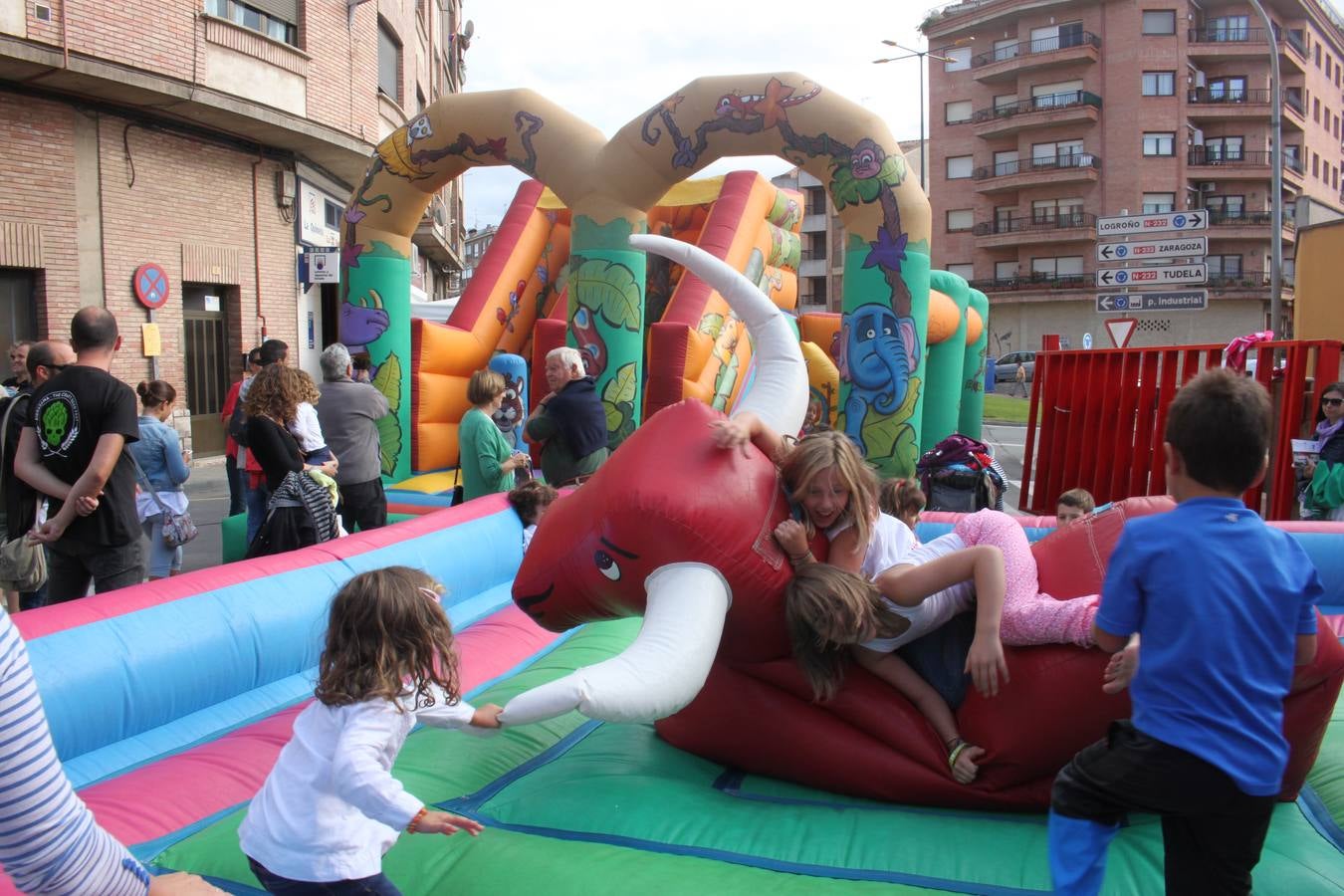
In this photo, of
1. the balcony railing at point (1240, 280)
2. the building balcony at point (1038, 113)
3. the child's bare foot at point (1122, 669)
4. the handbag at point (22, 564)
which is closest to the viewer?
the child's bare foot at point (1122, 669)

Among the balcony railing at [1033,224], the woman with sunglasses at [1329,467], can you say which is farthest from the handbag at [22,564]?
the balcony railing at [1033,224]

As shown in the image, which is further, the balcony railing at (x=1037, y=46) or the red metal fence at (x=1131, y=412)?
the balcony railing at (x=1037, y=46)

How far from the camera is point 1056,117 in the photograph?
40.8 m

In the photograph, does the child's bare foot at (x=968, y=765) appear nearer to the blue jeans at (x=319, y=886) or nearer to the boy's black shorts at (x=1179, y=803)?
the boy's black shorts at (x=1179, y=803)

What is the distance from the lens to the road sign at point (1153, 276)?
395 inches

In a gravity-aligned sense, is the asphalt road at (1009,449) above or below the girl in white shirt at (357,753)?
below

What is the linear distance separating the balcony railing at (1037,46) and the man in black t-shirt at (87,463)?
43.3 m

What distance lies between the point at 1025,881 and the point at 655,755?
40.0 inches

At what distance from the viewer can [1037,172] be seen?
1629 inches

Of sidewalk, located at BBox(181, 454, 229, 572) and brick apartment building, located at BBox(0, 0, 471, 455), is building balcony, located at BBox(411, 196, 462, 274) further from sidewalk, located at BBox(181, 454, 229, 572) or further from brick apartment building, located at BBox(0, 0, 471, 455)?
sidewalk, located at BBox(181, 454, 229, 572)

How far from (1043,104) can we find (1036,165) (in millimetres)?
2429

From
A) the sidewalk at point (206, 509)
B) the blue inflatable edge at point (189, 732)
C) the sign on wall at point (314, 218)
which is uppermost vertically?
the sign on wall at point (314, 218)

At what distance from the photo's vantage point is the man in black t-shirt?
3.66m

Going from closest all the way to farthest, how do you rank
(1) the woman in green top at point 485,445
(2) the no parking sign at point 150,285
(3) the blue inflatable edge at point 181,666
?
(3) the blue inflatable edge at point 181,666
(1) the woman in green top at point 485,445
(2) the no parking sign at point 150,285
